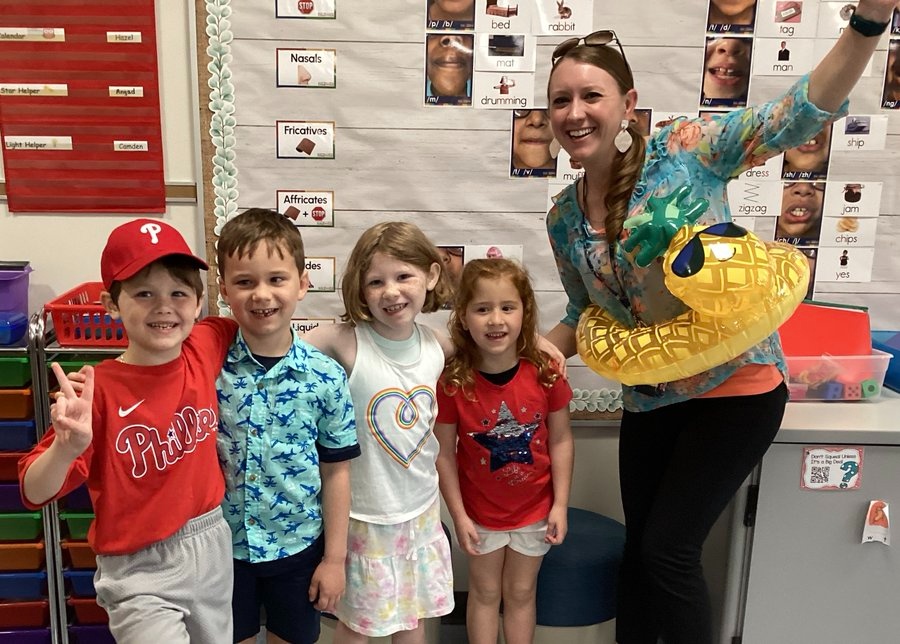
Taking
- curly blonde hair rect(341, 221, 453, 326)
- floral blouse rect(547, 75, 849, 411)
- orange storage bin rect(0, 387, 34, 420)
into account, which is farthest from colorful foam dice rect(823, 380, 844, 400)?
orange storage bin rect(0, 387, 34, 420)

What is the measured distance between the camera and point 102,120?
1976 mm

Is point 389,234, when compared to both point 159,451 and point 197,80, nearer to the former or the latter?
point 159,451

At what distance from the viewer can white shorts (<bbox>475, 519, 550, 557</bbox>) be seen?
1673 mm

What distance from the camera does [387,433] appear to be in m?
1.45

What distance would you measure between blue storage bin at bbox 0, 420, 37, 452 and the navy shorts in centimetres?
79

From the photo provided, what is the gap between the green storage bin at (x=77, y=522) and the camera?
6.01 ft

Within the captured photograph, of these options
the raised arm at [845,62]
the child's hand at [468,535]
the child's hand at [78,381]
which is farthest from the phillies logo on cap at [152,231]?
the raised arm at [845,62]

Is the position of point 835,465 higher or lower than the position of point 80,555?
higher

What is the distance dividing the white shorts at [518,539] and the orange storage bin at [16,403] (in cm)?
114

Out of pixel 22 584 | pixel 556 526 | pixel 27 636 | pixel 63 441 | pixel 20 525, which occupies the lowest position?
pixel 27 636

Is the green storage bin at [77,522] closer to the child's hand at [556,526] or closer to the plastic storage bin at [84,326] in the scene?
the plastic storage bin at [84,326]

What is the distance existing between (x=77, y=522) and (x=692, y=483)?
150 cm

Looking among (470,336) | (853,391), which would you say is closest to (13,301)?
(470,336)

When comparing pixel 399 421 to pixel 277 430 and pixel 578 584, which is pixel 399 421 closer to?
pixel 277 430
